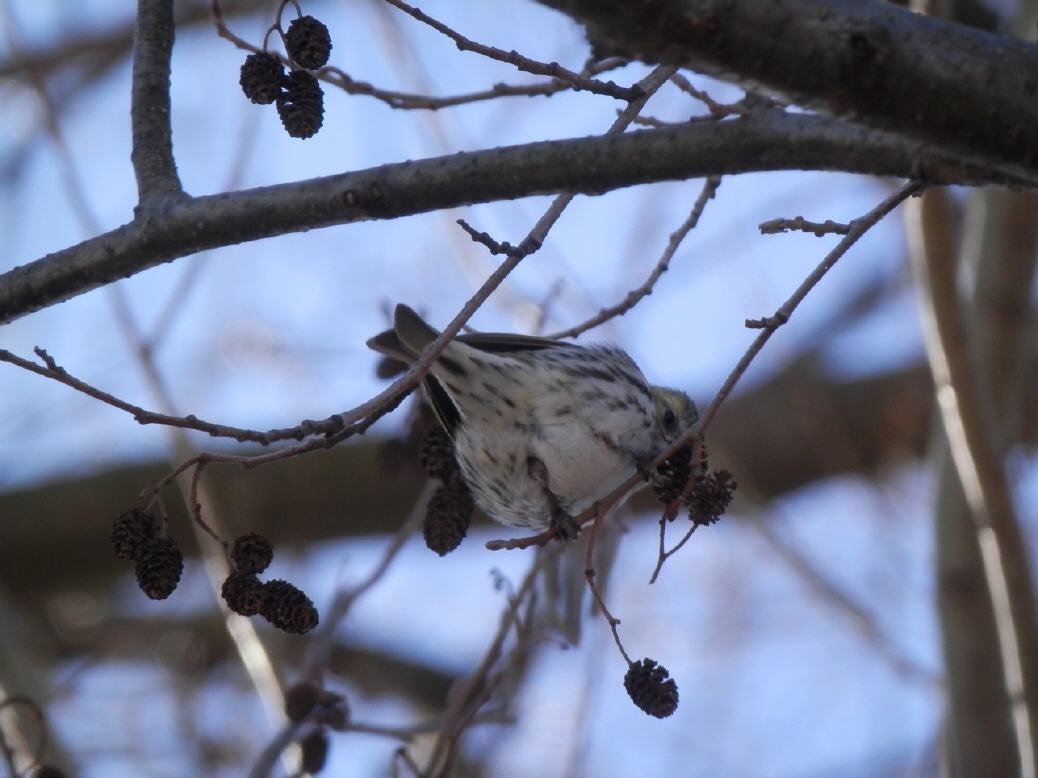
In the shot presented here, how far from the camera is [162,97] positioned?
7.29 feet

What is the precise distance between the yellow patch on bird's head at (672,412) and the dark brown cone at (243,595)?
1566 millimetres

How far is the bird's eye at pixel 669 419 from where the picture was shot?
3.46 m

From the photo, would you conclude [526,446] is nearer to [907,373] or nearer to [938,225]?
[938,225]

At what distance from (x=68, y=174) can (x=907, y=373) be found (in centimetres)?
440

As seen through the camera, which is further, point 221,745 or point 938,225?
point 221,745

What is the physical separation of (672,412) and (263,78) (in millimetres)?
1715

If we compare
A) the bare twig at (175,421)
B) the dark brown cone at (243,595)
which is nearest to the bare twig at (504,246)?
the bare twig at (175,421)

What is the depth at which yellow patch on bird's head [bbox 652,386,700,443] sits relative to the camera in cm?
344

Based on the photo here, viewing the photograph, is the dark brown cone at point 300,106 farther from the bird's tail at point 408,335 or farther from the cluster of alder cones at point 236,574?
the bird's tail at point 408,335

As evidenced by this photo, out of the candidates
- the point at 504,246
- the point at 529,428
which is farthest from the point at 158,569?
the point at 529,428

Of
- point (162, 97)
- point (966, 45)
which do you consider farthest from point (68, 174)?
point (966, 45)

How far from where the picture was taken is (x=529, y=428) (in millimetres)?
3146

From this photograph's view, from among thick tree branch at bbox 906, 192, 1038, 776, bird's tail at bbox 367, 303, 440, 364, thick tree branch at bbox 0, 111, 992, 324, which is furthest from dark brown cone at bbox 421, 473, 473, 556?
thick tree branch at bbox 906, 192, 1038, 776

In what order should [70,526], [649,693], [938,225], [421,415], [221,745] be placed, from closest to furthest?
[649,693]
[421,415]
[938,225]
[221,745]
[70,526]
